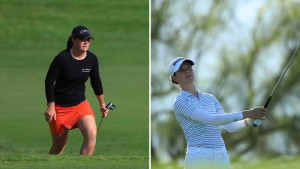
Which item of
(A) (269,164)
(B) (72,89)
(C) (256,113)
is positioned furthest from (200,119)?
(A) (269,164)

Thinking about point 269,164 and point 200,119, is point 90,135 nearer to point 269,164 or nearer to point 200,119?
point 200,119

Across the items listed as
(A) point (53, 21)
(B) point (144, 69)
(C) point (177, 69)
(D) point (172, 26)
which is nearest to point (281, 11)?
(D) point (172, 26)

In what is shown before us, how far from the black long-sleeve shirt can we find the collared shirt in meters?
2.21

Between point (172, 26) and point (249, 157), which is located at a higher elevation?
point (172, 26)

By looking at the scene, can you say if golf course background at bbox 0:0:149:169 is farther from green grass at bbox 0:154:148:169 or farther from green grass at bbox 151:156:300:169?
green grass at bbox 151:156:300:169

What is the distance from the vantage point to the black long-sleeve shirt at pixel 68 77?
6.47 m

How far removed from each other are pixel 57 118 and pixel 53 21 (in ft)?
45.0

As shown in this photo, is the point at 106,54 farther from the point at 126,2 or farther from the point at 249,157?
the point at 249,157

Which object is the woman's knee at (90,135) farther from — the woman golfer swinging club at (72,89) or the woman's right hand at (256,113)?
the woman's right hand at (256,113)

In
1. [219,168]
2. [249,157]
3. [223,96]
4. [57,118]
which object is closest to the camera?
[219,168]

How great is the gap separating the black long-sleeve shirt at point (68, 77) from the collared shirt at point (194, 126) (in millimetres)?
2210

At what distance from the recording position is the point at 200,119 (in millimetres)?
4406

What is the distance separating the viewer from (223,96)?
41.5ft

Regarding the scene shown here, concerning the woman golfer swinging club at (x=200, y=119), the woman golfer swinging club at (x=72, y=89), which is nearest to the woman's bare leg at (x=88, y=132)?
the woman golfer swinging club at (x=72, y=89)
